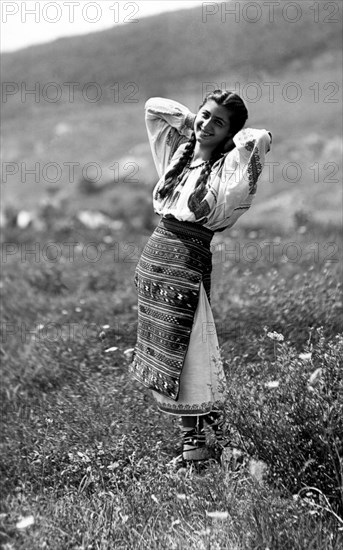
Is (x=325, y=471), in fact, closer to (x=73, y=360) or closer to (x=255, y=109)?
(x=73, y=360)

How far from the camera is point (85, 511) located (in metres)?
3.18

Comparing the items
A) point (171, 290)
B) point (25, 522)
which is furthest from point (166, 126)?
point (25, 522)

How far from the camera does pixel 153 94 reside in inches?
885

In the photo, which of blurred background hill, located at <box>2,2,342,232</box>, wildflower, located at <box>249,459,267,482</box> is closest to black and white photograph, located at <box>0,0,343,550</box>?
wildflower, located at <box>249,459,267,482</box>

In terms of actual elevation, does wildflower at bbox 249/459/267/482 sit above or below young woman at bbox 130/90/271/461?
below

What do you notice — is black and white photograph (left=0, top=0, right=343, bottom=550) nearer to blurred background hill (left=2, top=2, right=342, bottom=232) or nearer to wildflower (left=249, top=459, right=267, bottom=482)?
wildflower (left=249, top=459, right=267, bottom=482)

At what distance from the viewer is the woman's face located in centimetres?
374

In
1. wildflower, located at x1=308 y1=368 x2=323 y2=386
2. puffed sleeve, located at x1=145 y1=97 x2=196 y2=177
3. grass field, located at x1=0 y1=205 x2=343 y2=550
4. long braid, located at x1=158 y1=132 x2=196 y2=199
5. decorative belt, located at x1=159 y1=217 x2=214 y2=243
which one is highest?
puffed sleeve, located at x1=145 y1=97 x2=196 y2=177

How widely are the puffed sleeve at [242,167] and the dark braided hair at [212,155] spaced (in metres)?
0.11

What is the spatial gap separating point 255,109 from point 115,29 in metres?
17.6

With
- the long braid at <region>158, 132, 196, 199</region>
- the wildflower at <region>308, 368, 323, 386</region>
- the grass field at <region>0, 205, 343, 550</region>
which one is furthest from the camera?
the long braid at <region>158, 132, 196, 199</region>

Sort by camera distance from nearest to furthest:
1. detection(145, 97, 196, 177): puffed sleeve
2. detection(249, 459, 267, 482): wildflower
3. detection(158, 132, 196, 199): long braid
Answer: detection(249, 459, 267, 482): wildflower, detection(158, 132, 196, 199): long braid, detection(145, 97, 196, 177): puffed sleeve

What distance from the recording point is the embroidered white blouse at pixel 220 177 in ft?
11.9

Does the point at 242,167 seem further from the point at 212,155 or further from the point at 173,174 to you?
the point at 173,174
